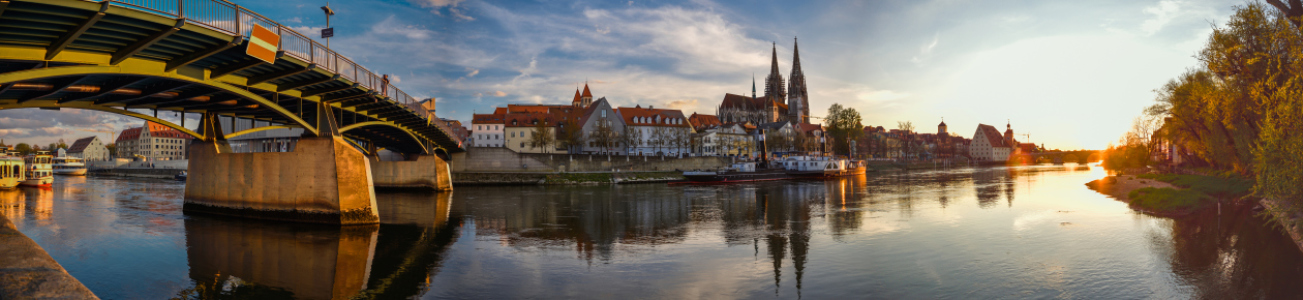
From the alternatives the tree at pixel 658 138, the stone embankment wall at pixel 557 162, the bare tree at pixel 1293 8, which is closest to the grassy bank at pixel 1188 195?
the bare tree at pixel 1293 8

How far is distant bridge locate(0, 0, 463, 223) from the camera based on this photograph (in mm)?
11539

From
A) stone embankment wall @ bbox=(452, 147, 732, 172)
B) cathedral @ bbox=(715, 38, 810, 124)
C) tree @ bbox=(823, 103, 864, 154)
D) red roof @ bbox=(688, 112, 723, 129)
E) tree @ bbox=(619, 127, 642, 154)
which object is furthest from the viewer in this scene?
cathedral @ bbox=(715, 38, 810, 124)

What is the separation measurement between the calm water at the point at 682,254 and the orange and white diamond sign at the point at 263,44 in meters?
5.49

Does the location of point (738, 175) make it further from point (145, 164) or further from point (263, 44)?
A: point (145, 164)

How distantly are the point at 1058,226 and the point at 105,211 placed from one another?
42480mm

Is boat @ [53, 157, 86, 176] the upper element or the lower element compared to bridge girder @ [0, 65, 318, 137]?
lower

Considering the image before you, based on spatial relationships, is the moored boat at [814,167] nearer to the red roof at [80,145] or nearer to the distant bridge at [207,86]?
the distant bridge at [207,86]

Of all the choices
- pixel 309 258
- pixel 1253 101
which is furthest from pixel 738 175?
pixel 309 258

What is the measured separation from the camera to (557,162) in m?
60.6

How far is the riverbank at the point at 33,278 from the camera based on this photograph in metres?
7.71

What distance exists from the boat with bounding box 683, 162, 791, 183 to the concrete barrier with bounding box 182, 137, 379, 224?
3847 cm

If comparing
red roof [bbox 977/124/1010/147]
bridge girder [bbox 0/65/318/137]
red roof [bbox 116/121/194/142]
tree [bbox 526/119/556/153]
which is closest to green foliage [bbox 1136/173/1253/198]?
bridge girder [bbox 0/65/318/137]

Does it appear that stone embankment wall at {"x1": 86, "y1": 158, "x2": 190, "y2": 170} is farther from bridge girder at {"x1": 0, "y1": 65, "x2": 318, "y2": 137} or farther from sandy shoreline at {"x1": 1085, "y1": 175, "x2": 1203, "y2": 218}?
sandy shoreline at {"x1": 1085, "y1": 175, "x2": 1203, "y2": 218}

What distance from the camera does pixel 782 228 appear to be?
22.7 m
